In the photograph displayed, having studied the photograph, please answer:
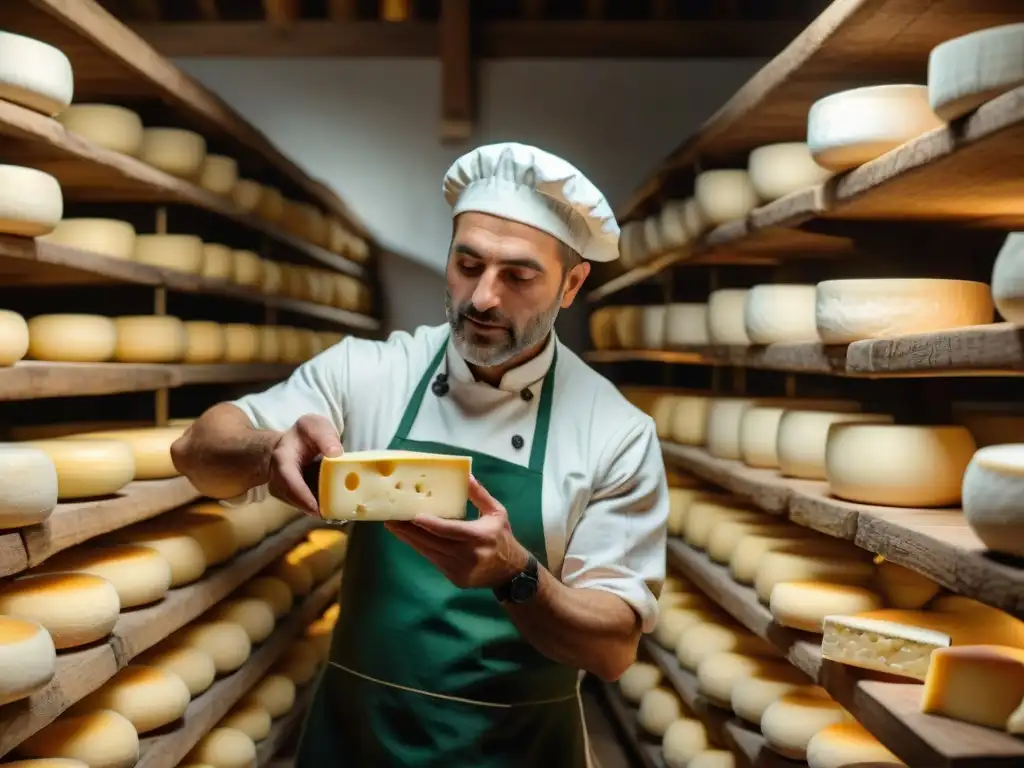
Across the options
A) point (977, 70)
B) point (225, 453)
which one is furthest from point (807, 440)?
point (225, 453)

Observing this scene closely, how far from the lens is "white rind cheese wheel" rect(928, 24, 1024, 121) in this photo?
4.40 feet

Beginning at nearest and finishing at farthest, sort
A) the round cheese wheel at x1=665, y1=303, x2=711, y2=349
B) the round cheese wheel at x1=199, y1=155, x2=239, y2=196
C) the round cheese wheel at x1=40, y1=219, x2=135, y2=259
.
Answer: the round cheese wheel at x1=40, y1=219, x2=135, y2=259
the round cheese wheel at x1=199, y1=155, x2=239, y2=196
the round cheese wheel at x1=665, y1=303, x2=711, y2=349

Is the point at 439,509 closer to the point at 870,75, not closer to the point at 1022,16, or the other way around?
the point at 1022,16

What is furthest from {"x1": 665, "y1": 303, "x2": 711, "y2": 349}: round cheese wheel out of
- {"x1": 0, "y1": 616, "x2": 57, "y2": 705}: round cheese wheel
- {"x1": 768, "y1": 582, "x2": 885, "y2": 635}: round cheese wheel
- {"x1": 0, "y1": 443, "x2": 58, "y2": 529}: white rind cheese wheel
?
{"x1": 0, "y1": 616, "x2": 57, "y2": 705}: round cheese wheel

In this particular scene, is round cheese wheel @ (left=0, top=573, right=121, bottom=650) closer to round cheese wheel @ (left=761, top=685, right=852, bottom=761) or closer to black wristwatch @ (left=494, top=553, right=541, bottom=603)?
black wristwatch @ (left=494, top=553, right=541, bottom=603)

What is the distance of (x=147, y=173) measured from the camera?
2.58 meters

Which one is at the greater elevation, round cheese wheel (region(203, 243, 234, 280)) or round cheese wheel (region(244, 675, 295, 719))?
round cheese wheel (region(203, 243, 234, 280))

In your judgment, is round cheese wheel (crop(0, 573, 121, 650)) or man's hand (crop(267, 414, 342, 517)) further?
round cheese wheel (crop(0, 573, 121, 650))

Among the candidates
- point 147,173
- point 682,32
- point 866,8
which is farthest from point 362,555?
point 682,32

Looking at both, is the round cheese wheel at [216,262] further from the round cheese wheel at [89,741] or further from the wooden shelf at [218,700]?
the round cheese wheel at [89,741]

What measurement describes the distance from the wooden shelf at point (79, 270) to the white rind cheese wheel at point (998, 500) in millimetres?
1651

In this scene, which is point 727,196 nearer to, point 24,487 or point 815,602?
point 815,602

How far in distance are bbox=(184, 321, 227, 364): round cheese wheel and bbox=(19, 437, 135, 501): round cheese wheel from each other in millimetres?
893

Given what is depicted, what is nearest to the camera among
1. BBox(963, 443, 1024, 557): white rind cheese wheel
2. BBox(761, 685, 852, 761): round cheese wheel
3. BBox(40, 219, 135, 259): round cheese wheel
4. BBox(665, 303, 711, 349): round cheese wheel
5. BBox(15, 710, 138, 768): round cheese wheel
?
BBox(963, 443, 1024, 557): white rind cheese wheel
